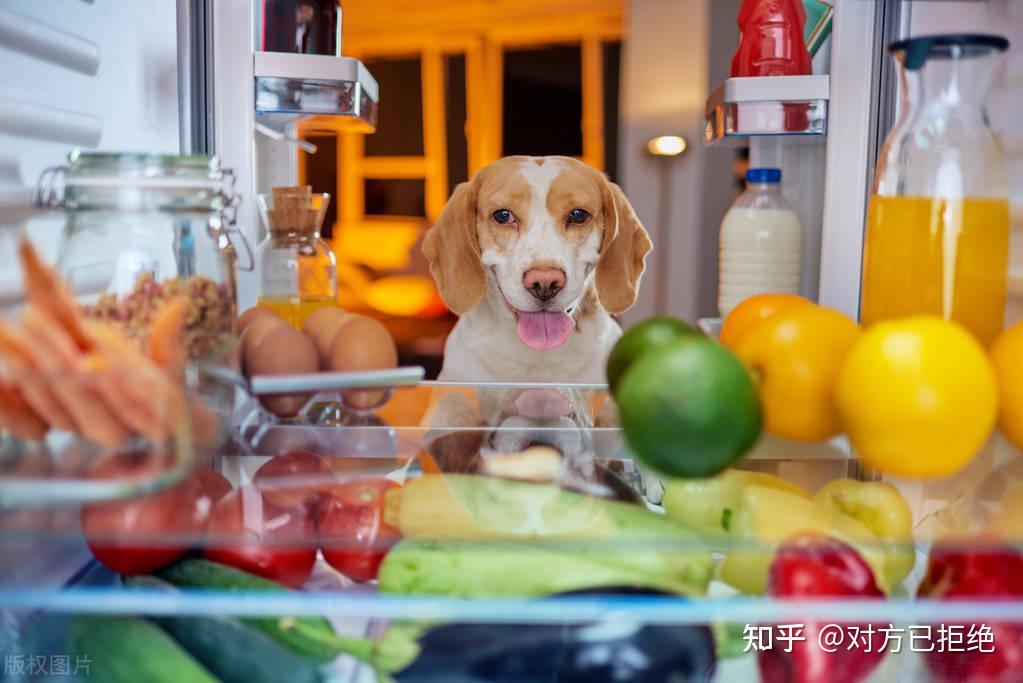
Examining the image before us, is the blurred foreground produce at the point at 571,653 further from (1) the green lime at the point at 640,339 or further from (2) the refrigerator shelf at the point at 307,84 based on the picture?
(2) the refrigerator shelf at the point at 307,84

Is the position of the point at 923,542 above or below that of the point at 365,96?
below

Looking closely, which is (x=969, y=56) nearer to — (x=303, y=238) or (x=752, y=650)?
(x=752, y=650)

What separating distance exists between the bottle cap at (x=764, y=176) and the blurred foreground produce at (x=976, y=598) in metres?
0.92

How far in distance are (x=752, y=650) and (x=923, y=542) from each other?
132mm

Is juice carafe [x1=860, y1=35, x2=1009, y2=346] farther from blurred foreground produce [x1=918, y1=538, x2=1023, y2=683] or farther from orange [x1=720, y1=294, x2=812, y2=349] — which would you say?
blurred foreground produce [x1=918, y1=538, x2=1023, y2=683]

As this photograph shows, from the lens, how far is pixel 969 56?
69cm

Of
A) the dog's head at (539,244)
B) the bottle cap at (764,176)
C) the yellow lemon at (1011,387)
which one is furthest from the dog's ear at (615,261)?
the yellow lemon at (1011,387)

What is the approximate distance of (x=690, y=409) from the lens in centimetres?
59

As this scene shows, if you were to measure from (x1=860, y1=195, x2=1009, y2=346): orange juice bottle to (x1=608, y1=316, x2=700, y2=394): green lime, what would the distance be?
18 centimetres

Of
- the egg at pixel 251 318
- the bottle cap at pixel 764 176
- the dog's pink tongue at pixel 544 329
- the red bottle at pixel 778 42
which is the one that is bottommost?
the dog's pink tongue at pixel 544 329

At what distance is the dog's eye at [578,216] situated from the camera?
1628 millimetres

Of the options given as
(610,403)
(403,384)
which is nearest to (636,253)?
(610,403)

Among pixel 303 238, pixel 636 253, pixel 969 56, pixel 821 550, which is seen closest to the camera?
pixel 821 550

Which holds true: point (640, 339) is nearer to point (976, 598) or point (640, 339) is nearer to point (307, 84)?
point (976, 598)
